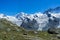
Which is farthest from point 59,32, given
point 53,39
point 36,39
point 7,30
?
point 7,30

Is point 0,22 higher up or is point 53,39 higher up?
point 0,22

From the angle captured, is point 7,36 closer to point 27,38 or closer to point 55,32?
point 27,38

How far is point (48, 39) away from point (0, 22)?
7.08 meters

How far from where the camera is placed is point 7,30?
25188 millimetres

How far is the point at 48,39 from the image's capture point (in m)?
23.6

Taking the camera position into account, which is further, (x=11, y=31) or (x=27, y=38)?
(x=11, y=31)

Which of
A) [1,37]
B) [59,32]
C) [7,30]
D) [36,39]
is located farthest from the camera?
[59,32]

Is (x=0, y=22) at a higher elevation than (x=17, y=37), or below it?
higher

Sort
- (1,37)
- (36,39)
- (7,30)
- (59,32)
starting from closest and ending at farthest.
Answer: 1. (1,37)
2. (36,39)
3. (7,30)
4. (59,32)

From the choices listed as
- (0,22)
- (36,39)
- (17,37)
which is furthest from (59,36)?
(0,22)

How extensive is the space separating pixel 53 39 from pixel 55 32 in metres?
3.64

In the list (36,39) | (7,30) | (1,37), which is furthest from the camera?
(7,30)

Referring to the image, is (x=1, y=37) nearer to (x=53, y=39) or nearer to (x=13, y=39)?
(x=13, y=39)

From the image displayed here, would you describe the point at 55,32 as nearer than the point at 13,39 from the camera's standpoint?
No
